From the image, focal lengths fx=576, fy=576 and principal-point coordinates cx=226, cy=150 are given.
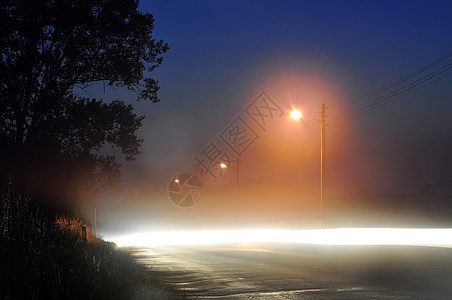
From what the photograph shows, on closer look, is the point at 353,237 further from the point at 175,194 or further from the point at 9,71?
the point at 175,194

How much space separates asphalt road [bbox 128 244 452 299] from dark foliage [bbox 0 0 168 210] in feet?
31.9

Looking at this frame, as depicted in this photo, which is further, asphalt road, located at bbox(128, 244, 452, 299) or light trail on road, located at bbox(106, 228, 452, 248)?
light trail on road, located at bbox(106, 228, 452, 248)

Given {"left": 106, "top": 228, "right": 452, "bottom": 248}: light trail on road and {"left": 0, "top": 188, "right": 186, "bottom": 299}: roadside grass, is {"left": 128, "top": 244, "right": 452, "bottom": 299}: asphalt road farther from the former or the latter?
{"left": 0, "top": 188, "right": 186, "bottom": 299}: roadside grass

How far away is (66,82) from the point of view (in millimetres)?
30125

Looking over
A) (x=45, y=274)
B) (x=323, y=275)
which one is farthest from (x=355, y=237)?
(x=45, y=274)

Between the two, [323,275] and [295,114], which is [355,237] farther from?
[323,275]

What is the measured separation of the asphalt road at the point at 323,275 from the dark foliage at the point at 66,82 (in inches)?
382

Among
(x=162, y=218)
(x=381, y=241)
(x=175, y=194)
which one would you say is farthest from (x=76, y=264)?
(x=175, y=194)

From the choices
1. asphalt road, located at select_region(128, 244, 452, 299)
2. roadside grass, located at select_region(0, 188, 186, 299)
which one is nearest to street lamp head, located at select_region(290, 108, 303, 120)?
asphalt road, located at select_region(128, 244, 452, 299)

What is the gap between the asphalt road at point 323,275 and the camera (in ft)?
37.8

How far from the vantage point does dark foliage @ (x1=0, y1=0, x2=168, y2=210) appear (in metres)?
27.4

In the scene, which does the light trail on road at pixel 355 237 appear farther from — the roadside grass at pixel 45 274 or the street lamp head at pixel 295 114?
the roadside grass at pixel 45 274

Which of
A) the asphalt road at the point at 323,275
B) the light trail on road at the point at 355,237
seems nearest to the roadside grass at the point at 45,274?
the asphalt road at the point at 323,275

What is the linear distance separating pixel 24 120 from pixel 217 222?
131 feet
